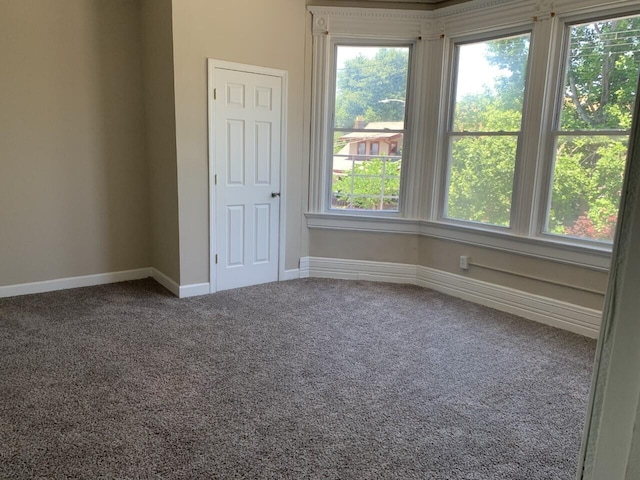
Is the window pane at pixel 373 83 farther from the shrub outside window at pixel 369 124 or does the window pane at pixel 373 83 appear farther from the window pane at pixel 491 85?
the window pane at pixel 491 85

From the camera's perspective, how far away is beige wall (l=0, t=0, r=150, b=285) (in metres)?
3.78

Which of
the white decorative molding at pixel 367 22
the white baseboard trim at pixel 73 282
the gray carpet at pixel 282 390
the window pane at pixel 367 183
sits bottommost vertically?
the gray carpet at pixel 282 390

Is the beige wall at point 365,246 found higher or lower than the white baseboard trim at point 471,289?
higher

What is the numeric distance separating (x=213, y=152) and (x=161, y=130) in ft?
1.76

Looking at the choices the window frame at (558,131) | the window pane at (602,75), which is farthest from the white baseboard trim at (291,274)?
the window pane at (602,75)

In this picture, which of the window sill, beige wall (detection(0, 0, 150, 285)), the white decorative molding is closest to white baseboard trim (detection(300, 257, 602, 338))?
the window sill

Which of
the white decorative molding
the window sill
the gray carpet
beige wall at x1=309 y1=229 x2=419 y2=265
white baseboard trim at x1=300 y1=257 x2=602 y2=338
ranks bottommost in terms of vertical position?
the gray carpet

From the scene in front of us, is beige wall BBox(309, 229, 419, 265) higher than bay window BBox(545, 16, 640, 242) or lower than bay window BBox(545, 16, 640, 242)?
lower

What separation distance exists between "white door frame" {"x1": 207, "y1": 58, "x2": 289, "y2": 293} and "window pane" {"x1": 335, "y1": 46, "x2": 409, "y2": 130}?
61 centimetres

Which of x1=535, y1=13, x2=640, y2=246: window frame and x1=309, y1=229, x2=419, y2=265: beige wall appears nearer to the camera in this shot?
x1=535, y1=13, x2=640, y2=246: window frame

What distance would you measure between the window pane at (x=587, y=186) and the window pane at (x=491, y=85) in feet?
1.76

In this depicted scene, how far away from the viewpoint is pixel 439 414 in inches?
92.1

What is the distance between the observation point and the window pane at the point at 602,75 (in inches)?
126

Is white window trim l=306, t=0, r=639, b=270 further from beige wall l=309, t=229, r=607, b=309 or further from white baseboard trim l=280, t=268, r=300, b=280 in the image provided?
white baseboard trim l=280, t=268, r=300, b=280
